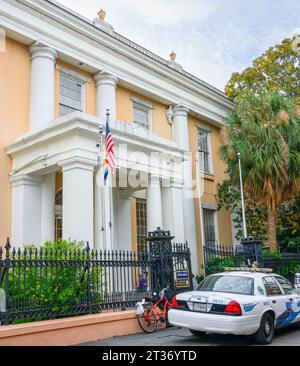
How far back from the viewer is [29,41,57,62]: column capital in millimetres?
15273

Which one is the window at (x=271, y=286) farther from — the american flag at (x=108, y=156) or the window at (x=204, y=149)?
the window at (x=204, y=149)

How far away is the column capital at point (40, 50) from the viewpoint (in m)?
15.3

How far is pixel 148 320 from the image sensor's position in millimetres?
10141

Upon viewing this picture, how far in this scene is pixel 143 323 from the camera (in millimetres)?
10109

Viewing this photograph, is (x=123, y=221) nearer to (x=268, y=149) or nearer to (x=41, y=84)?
(x=41, y=84)

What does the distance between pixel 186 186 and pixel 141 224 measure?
9.22 ft

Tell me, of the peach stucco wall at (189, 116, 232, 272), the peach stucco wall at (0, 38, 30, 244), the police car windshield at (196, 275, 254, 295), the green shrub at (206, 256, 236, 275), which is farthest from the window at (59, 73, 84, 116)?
the police car windshield at (196, 275, 254, 295)

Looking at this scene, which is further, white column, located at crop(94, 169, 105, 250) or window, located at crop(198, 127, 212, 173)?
window, located at crop(198, 127, 212, 173)

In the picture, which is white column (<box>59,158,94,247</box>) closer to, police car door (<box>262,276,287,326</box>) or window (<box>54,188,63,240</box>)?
window (<box>54,188,63,240</box>)

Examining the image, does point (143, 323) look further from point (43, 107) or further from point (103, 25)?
point (103, 25)

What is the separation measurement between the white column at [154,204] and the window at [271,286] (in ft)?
19.8

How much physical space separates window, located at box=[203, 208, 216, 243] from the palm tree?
2817mm

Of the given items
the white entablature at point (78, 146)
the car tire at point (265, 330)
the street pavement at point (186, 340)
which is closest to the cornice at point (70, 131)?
the white entablature at point (78, 146)
